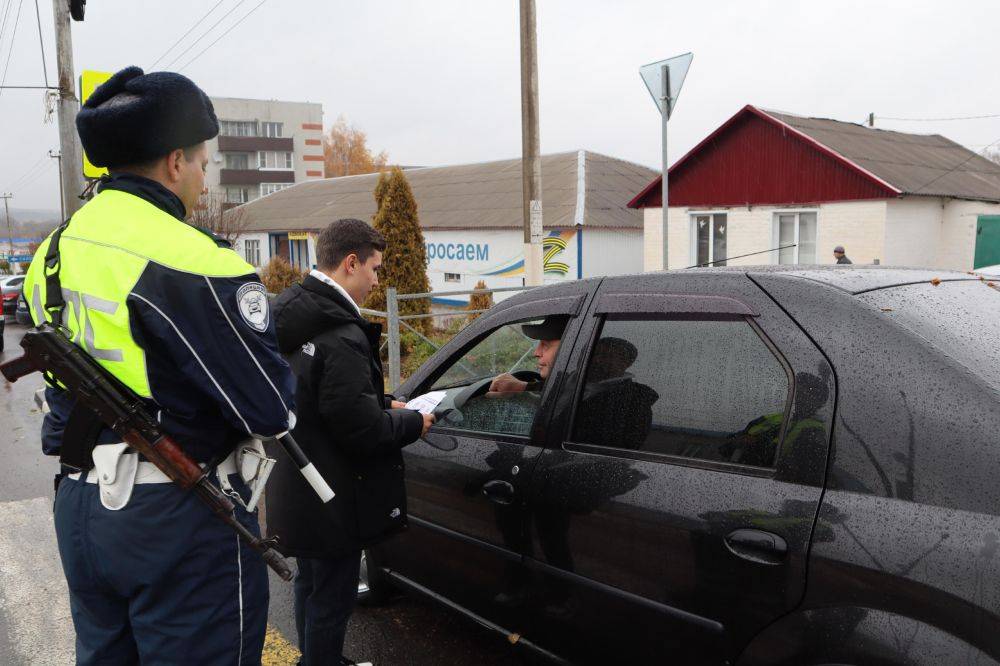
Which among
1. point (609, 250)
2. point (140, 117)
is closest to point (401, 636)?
point (140, 117)

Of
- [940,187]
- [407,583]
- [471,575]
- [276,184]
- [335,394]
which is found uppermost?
[276,184]

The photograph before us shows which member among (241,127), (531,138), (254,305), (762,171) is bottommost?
(254,305)

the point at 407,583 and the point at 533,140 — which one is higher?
the point at 533,140

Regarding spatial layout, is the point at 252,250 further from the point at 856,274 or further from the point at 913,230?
the point at 856,274

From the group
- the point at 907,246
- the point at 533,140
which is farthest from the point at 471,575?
the point at 907,246

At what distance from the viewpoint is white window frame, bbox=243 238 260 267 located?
41719 millimetres

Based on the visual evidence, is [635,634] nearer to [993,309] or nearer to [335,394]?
[335,394]

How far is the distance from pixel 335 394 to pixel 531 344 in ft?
3.77

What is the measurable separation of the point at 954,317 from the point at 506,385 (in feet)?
5.70

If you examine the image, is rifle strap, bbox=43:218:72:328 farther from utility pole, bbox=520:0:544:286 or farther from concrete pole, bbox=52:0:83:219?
concrete pole, bbox=52:0:83:219

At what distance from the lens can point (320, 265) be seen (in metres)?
2.95

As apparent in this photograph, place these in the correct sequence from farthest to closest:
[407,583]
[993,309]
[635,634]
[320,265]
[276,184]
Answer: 1. [276,184]
2. [407,583]
3. [320,265]
4. [635,634]
5. [993,309]

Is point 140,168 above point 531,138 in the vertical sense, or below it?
below

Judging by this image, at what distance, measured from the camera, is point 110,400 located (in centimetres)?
178
